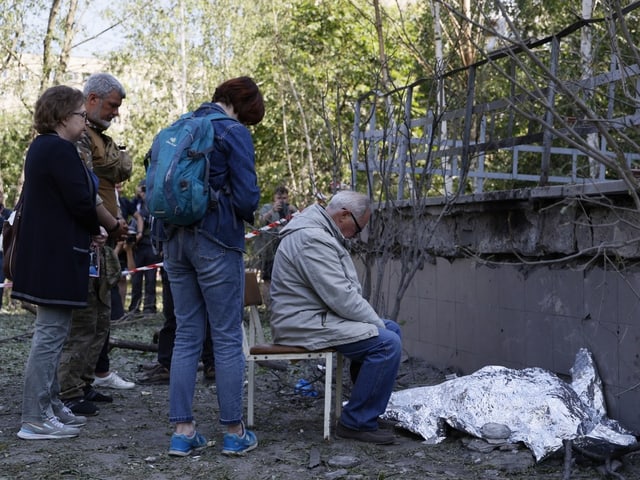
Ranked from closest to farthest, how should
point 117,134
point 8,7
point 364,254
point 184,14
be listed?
point 364,254 → point 8,7 → point 117,134 → point 184,14

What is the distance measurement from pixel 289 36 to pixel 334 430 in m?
17.1

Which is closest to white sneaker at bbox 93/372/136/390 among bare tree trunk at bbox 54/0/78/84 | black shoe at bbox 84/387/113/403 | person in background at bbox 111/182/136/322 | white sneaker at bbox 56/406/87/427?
black shoe at bbox 84/387/113/403

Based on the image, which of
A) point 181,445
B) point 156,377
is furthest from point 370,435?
point 156,377

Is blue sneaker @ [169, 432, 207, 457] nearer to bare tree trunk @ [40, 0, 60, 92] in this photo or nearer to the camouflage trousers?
the camouflage trousers

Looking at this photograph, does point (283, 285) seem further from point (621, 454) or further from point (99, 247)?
point (621, 454)

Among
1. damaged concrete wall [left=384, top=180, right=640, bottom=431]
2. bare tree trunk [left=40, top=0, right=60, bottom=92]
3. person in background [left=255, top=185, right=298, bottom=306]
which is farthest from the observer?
bare tree trunk [left=40, top=0, right=60, bottom=92]

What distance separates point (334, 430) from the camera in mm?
4902

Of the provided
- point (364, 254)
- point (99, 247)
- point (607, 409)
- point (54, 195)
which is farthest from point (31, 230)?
point (607, 409)

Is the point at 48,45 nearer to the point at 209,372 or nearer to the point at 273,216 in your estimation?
the point at 273,216

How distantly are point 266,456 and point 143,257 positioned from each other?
25.0ft

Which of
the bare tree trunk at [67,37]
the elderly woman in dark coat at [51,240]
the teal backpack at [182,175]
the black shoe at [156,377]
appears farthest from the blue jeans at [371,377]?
the bare tree trunk at [67,37]

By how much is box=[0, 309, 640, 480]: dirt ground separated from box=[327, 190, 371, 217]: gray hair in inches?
48.6

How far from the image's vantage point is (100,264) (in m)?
5.18

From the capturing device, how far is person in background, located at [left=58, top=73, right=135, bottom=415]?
16.7 feet
